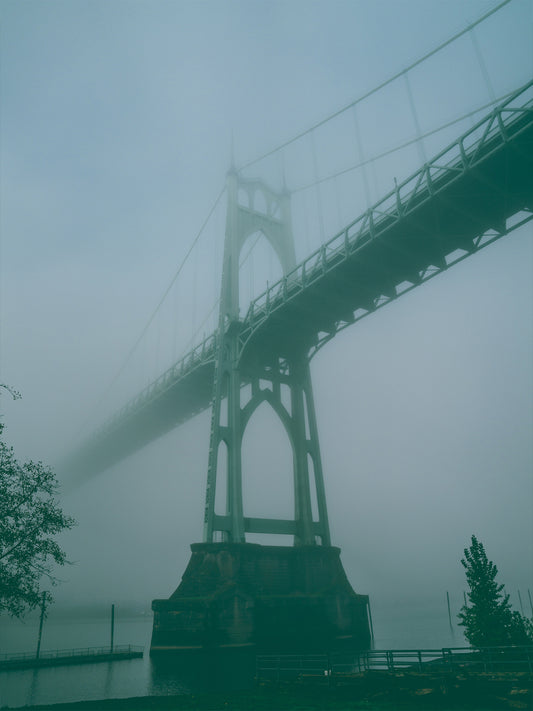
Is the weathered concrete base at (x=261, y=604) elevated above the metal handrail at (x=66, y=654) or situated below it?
above

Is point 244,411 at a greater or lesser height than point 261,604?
greater

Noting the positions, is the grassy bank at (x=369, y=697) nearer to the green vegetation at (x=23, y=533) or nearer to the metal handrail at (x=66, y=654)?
the green vegetation at (x=23, y=533)

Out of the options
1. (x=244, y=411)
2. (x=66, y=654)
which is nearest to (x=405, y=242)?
(x=244, y=411)

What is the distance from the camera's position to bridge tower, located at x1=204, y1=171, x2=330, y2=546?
106 feet

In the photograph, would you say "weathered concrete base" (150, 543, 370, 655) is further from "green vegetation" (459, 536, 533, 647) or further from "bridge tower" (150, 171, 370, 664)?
"green vegetation" (459, 536, 533, 647)

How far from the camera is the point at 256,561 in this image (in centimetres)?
3059

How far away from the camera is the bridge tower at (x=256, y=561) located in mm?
27844

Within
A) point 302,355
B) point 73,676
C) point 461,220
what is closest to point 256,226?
point 302,355

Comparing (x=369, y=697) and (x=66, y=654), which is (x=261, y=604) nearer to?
(x=369, y=697)

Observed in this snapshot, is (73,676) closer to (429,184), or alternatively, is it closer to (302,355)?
(302,355)

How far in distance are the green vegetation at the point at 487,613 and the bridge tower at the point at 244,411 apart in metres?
9.17

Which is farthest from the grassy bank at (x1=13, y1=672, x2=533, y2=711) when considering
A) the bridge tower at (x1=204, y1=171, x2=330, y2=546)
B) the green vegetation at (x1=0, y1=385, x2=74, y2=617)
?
the bridge tower at (x1=204, y1=171, x2=330, y2=546)

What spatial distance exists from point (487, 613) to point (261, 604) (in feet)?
36.1

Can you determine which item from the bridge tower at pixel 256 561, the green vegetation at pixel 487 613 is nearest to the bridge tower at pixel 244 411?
the bridge tower at pixel 256 561
